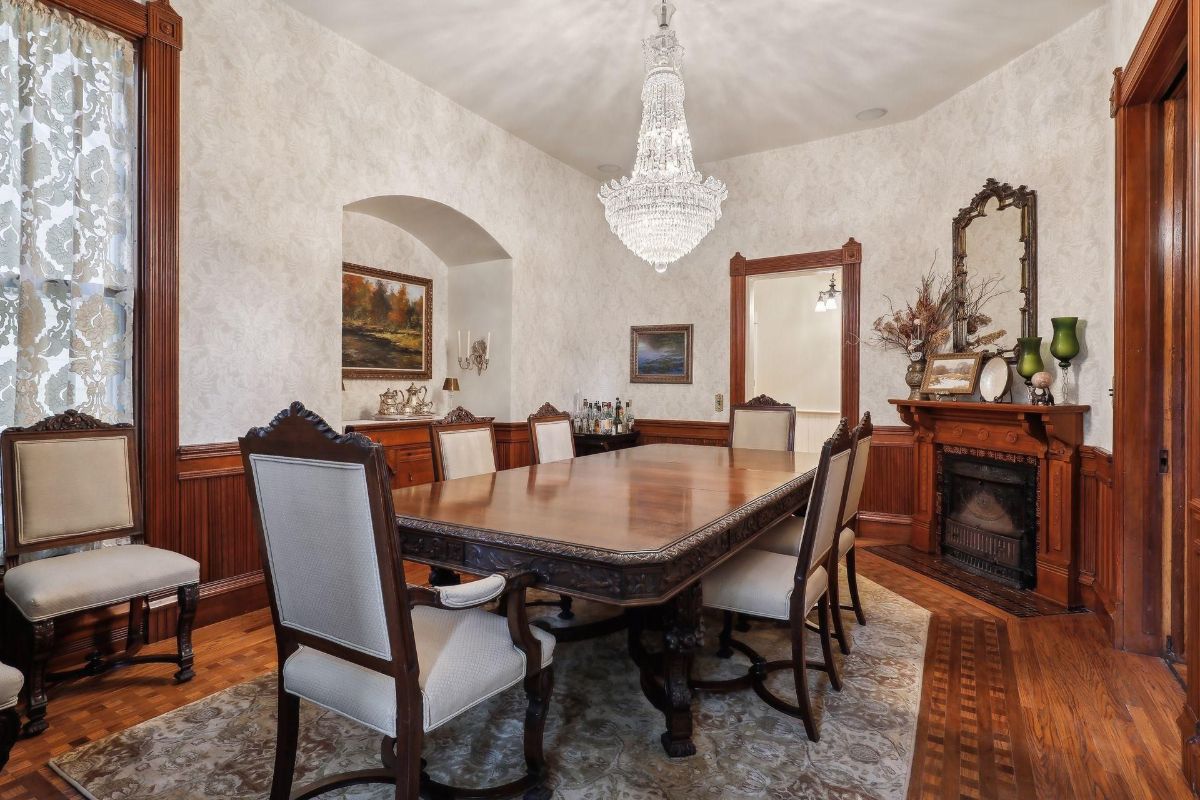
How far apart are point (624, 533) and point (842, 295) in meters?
4.10

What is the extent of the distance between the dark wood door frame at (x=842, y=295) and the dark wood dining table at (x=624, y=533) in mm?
2581

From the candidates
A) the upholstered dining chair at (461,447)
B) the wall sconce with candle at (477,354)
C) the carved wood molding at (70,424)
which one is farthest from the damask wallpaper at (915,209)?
the carved wood molding at (70,424)

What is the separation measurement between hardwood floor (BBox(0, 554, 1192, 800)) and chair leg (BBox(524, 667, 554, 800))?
3.40 feet

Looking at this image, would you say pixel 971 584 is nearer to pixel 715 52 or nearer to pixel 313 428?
pixel 715 52

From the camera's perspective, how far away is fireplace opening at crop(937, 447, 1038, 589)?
12.0 ft

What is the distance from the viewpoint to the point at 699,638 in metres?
1.92

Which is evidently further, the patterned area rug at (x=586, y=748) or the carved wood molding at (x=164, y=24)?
the carved wood molding at (x=164, y=24)

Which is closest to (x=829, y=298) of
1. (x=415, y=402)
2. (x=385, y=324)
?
(x=415, y=402)

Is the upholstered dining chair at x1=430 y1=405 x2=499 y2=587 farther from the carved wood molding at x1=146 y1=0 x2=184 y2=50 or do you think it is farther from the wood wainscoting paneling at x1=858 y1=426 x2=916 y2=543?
the wood wainscoting paneling at x1=858 y1=426 x2=916 y2=543

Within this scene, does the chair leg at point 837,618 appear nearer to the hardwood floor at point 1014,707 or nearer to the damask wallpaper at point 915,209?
the hardwood floor at point 1014,707

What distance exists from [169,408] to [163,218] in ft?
2.85

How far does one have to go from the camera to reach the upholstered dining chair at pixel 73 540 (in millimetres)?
2104

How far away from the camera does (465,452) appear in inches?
119

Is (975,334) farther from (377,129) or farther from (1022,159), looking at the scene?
(377,129)
